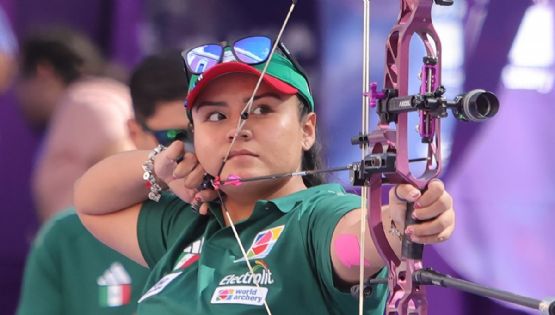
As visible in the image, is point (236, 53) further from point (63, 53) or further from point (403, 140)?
point (63, 53)

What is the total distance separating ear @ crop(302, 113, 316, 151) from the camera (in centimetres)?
188

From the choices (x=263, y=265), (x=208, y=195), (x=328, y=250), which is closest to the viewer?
(x=328, y=250)

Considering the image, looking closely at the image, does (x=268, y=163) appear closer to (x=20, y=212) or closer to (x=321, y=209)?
(x=321, y=209)

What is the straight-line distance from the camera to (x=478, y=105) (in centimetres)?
132

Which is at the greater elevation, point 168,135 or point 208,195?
point 168,135

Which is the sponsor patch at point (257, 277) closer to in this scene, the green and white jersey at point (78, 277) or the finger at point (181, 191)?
the finger at point (181, 191)

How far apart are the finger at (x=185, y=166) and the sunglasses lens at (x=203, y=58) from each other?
16 cm

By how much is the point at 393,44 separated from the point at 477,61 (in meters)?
1.00

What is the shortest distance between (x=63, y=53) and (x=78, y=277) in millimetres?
706

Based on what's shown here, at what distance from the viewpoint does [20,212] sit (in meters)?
3.01

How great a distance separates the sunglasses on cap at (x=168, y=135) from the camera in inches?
80.8

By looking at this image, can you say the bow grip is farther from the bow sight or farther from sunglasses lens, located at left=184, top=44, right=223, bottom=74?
sunglasses lens, located at left=184, top=44, right=223, bottom=74

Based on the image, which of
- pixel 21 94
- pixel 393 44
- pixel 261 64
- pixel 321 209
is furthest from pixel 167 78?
pixel 393 44

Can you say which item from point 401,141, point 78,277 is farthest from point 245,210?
point 78,277
